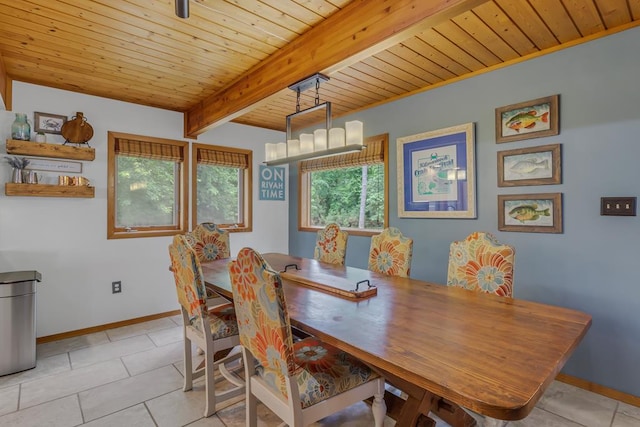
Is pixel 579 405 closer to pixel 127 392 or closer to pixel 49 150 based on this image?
pixel 127 392

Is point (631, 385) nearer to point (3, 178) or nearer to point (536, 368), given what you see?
point (536, 368)

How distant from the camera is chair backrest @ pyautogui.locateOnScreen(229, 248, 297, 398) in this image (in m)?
1.20

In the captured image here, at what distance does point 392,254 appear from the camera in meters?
2.60

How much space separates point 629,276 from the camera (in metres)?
2.10

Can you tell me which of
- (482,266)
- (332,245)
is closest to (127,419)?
(332,245)

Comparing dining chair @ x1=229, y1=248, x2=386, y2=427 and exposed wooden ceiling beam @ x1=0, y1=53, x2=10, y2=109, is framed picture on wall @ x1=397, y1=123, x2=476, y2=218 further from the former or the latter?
exposed wooden ceiling beam @ x1=0, y1=53, x2=10, y2=109

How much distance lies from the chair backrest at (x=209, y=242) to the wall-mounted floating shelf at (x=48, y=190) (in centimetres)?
106

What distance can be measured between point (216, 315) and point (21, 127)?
95.9 inches

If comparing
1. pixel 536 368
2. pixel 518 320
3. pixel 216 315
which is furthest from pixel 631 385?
pixel 216 315

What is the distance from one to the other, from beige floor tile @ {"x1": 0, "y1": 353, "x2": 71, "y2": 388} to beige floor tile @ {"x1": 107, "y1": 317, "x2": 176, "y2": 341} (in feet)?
1.51

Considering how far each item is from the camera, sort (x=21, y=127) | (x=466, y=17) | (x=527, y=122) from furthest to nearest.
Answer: (x=21, y=127) → (x=527, y=122) → (x=466, y=17)

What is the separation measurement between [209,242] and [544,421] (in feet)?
9.58

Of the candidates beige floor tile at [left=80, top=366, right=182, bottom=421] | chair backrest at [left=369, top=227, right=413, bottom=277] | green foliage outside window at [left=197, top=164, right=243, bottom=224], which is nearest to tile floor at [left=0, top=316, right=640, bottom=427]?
beige floor tile at [left=80, top=366, right=182, bottom=421]

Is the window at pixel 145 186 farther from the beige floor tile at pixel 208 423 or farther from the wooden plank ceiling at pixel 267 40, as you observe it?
the beige floor tile at pixel 208 423
